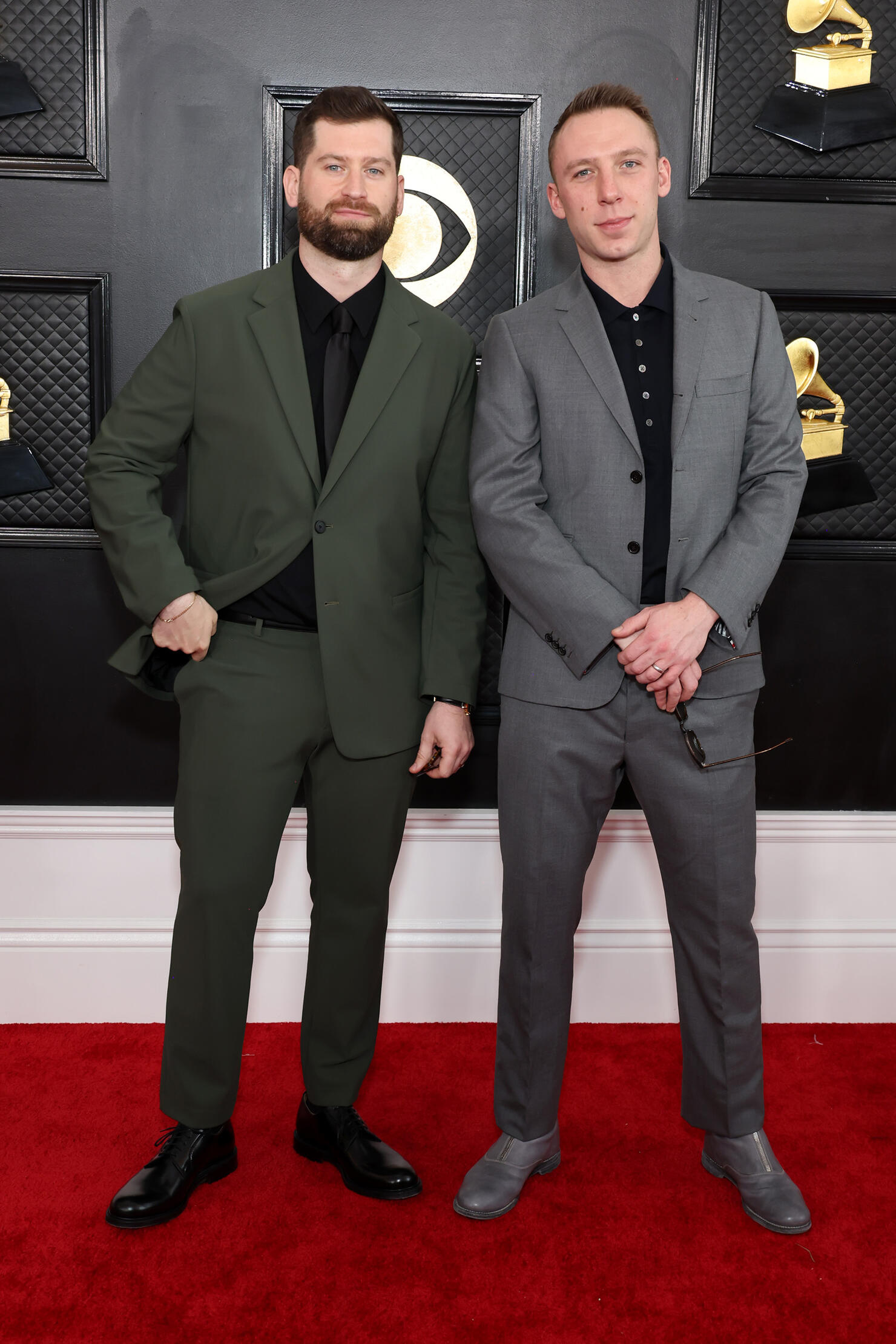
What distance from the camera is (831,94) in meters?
2.66

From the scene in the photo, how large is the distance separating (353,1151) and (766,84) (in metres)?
2.62

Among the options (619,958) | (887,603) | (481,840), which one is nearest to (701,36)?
(887,603)

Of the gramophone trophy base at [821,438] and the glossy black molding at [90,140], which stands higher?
the glossy black molding at [90,140]

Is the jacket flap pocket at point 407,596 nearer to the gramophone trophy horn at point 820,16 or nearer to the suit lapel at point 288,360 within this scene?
the suit lapel at point 288,360

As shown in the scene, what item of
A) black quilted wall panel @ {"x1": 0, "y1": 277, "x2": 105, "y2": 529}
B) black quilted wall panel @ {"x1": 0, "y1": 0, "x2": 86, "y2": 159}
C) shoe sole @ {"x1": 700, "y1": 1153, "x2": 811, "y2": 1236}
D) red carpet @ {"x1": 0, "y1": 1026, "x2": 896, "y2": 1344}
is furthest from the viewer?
black quilted wall panel @ {"x1": 0, "y1": 277, "x2": 105, "y2": 529}

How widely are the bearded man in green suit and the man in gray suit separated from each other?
0.55ft

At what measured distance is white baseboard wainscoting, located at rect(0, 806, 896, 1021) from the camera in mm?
2832

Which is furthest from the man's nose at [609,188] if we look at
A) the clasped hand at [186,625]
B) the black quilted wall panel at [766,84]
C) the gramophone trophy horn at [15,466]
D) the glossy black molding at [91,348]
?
the gramophone trophy horn at [15,466]

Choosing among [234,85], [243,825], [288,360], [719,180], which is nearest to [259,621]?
[243,825]

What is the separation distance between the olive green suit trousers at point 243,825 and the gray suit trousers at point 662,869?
285 millimetres

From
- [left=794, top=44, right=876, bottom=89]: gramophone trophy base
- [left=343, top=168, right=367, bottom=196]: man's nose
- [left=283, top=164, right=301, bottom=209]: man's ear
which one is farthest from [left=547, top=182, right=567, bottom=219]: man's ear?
[left=794, top=44, right=876, bottom=89]: gramophone trophy base

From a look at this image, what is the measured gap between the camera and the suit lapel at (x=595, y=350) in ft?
6.66

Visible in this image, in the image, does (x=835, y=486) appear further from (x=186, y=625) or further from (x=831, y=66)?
(x=186, y=625)

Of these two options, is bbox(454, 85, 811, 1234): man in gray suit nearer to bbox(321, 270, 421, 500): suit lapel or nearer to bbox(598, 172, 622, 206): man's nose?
bbox(598, 172, 622, 206): man's nose
